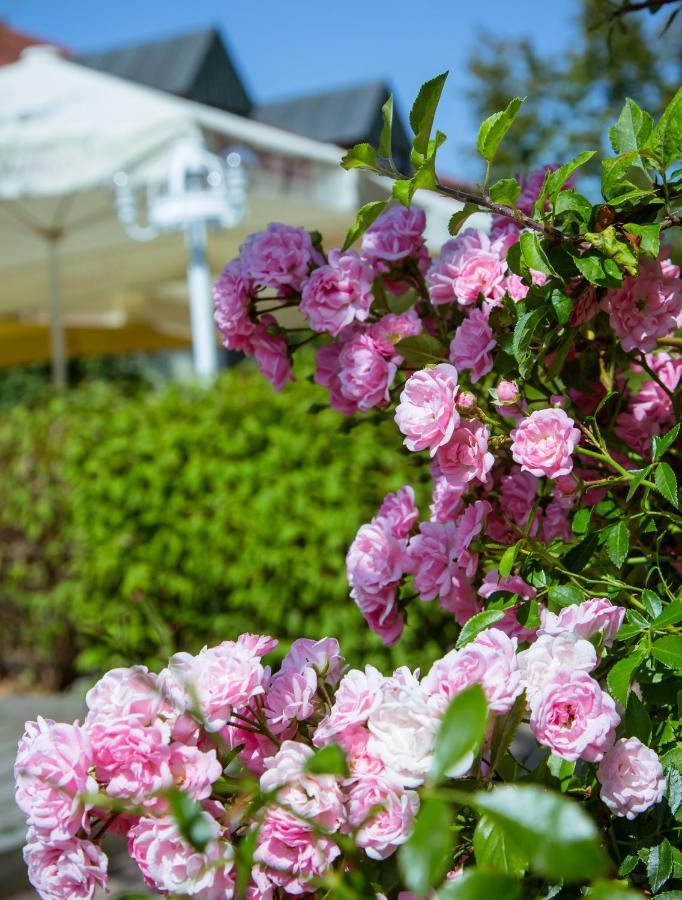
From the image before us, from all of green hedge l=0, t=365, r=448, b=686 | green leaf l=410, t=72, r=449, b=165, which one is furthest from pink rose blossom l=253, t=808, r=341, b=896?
green hedge l=0, t=365, r=448, b=686

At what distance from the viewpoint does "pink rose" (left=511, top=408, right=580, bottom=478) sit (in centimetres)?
107

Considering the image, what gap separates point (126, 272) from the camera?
8.38m

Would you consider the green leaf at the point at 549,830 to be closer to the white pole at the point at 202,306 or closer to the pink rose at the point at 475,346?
the pink rose at the point at 475,346

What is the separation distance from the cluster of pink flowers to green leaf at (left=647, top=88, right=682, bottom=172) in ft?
1.54

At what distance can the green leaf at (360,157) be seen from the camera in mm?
1090

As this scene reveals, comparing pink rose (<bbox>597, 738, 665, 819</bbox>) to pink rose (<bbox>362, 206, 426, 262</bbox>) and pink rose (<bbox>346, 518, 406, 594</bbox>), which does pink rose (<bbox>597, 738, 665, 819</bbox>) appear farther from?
pink rose (<bbox>362, 206, 426, 262</bbox>)

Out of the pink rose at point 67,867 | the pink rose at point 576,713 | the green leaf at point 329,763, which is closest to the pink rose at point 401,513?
the pink rose at point 576,713

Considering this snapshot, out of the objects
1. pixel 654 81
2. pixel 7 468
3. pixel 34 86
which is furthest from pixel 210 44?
pixel 7 468

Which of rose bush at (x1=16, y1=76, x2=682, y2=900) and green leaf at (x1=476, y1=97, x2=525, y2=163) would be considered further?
green leaf at (x1=476, y1=97, x2=525, y2=163)

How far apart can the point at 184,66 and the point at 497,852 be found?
21.4 meters

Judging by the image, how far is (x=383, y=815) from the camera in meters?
0.88

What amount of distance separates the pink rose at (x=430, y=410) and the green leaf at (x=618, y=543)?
0.19m

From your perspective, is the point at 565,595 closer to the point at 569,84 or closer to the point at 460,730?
the point at 460,730

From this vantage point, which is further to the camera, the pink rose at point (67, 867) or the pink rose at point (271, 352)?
the pink rose at point (271, 352)
